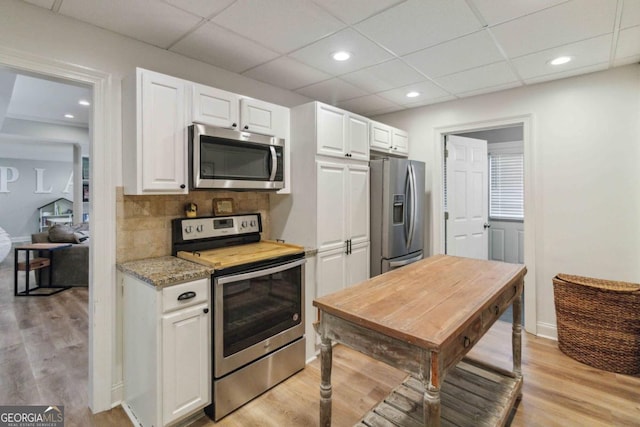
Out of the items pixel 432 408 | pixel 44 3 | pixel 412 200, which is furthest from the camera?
pixel 412 200

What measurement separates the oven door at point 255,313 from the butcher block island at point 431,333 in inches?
28.4

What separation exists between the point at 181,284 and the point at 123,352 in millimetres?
809

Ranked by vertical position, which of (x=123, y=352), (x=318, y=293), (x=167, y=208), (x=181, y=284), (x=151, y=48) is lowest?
(x=123, y=352)

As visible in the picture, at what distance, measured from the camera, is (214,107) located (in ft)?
7.36

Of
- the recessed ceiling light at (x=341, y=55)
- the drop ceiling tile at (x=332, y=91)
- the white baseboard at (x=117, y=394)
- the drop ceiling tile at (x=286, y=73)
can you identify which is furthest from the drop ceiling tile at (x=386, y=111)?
the white baseboard at (x=117, y=394)

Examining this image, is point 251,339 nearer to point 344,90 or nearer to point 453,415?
point 453,415

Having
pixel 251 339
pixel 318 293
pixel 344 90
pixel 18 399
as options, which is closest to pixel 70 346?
pixel 18 399

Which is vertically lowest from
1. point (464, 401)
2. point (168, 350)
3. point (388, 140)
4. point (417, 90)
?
point (464, 401)

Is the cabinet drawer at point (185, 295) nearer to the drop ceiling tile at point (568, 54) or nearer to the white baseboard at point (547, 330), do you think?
the drop ceiling tile at point (568, 54)

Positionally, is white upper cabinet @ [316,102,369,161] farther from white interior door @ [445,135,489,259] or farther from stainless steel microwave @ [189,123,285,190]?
white interior door @ [445,135,489,259]

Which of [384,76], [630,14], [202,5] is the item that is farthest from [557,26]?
[202,5]

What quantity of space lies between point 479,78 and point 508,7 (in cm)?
122

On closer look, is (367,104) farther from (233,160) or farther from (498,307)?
(498,307)

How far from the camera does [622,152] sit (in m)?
2.76
